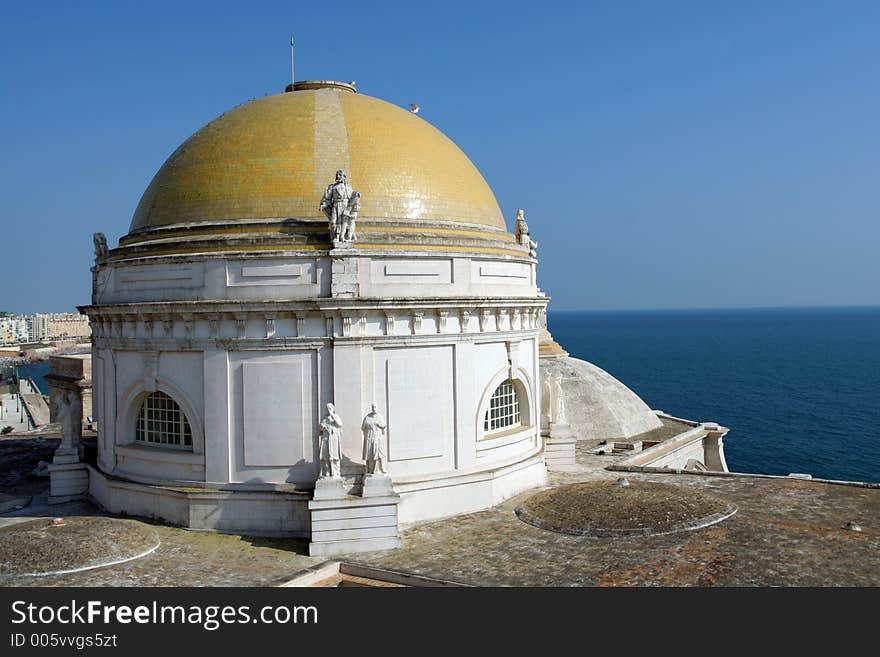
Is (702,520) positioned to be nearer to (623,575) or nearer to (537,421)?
(623,575)

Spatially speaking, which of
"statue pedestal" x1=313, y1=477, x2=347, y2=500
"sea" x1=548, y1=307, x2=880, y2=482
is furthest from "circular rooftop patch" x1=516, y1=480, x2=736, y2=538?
"sea" x1=548, y1=307, x2=880, y2=482

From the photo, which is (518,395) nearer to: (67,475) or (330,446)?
(330,446)

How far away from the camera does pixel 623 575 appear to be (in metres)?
20.0

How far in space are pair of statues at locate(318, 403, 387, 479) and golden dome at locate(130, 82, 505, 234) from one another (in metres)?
6.68

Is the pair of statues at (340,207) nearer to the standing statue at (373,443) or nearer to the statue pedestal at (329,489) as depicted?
the standing statue at (373,443)

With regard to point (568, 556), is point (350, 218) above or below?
above

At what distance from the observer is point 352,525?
2288cm

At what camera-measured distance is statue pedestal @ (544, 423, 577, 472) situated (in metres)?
33.6

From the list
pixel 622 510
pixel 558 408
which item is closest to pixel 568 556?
pixel 622 510

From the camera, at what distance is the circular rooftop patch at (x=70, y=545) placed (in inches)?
815

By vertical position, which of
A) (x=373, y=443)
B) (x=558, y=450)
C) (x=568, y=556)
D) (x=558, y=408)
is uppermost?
(x=373, y=443)

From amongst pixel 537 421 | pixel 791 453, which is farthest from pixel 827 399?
pixel 537 421

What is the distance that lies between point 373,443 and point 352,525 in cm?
240

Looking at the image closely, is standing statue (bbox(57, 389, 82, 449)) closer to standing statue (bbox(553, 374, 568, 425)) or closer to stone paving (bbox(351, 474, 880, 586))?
stone paving (bbox(351, 474, 880, 586))
